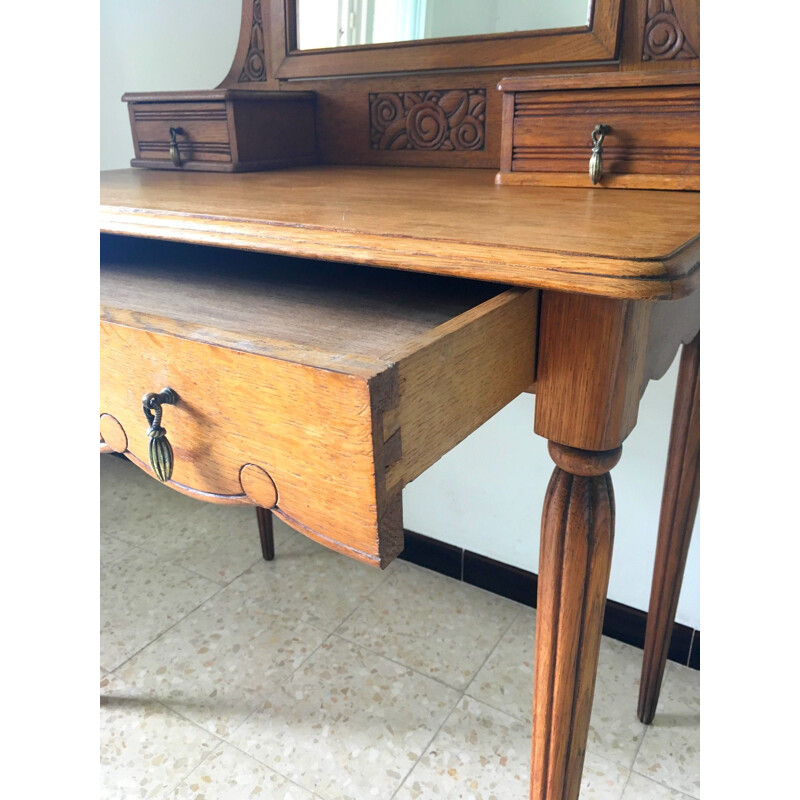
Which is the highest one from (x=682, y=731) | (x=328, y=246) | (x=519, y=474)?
(x=328, y=246)

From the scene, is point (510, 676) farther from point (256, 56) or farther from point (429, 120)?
point (256, 56)

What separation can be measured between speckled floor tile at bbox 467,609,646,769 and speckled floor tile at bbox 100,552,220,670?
0.57 metres

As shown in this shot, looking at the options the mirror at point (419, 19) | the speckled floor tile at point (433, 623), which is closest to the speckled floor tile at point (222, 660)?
the speckled floor tile at point (433, 623)

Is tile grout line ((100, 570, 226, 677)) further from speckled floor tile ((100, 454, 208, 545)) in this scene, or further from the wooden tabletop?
the wooden tabletop

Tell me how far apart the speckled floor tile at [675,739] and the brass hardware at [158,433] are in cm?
85

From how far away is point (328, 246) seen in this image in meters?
0.48

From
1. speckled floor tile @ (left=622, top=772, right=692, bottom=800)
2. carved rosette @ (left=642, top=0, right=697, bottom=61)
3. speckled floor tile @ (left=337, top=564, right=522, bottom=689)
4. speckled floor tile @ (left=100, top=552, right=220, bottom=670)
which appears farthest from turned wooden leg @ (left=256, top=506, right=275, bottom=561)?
carved rosette @ (left=642, top=0, right=697, bottom=61)

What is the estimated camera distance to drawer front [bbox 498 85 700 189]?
65cm

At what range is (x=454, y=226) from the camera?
49 cm

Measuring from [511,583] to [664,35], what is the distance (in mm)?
921

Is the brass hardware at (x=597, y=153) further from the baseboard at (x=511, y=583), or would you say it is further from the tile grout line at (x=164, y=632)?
the tile grout line at (x=164, y=632)
